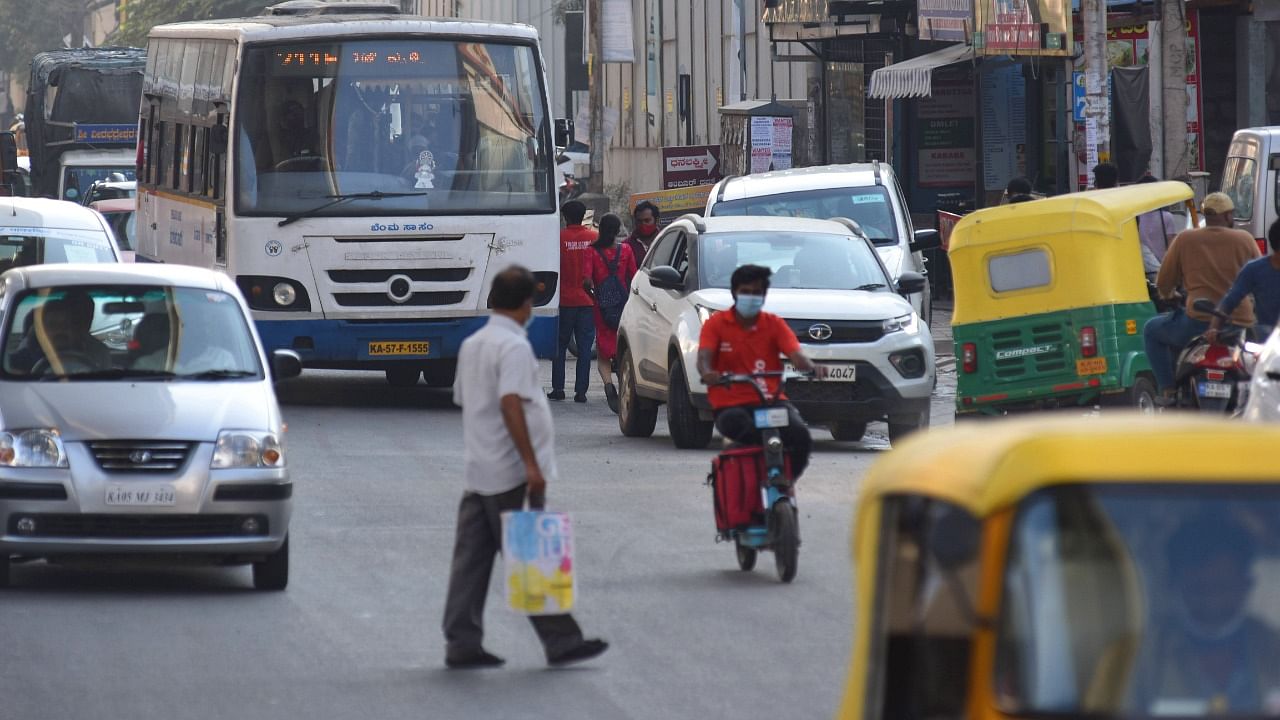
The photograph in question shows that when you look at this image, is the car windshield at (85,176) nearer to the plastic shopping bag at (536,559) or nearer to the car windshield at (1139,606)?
the plastic shopping bag at (536,559)

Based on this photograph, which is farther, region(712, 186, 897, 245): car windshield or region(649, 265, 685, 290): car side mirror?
region(712, 186, 897, 245): car windshield

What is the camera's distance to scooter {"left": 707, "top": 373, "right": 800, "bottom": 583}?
1081 centimetres

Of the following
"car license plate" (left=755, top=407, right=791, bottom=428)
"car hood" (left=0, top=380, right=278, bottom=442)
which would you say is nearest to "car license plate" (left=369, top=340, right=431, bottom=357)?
"car hood" (left=0, top=380, right=278, bottom=442)

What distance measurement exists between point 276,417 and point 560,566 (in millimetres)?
2668

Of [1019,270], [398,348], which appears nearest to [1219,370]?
[1019,270]

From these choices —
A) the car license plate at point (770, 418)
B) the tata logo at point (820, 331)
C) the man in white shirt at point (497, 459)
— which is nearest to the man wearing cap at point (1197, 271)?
the tata logo at point (820, 331)

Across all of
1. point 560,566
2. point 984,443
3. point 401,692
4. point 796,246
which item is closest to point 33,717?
point 401,692

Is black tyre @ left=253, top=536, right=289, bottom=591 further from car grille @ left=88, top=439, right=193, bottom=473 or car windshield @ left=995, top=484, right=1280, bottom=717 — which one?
car windshield @ left=995, top=484, right=1280, bottom=717

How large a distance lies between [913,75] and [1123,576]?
2621cm

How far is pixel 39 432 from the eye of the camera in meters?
10.4

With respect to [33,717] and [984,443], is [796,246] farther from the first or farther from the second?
[984,443]

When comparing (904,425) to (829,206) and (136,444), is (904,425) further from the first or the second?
(136,444)

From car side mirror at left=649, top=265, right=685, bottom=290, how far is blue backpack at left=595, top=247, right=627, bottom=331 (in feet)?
13.0

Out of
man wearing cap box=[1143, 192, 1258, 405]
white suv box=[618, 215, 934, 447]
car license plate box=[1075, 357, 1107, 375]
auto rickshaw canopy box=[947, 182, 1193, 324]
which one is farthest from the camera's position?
white suv box=[618, 215, 934, 447]
